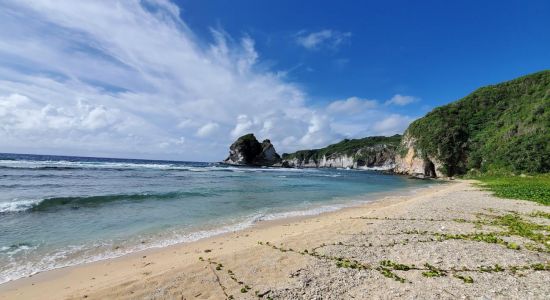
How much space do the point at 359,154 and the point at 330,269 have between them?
15403 centimetres

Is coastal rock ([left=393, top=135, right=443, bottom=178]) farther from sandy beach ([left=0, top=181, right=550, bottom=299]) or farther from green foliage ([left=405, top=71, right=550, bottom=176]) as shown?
sandy beach ([left=0, top=181, right=550, bottom=299])

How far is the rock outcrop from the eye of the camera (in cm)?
13112

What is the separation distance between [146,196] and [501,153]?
54.7 meters

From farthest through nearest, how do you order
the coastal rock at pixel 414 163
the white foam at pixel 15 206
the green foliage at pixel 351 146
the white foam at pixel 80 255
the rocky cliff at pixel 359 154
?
the green foliage at pixel 351 146, the rocky cliff at pixel 359 154, the coastal rock at pixel 414 163, the white foam at pixel 15 206, the white foam at pixel 80 255

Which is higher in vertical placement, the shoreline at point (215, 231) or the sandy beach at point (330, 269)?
the sandy beach at point (330, 269)

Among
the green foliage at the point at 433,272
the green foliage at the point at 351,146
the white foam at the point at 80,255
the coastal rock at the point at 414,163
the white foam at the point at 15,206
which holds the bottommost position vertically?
the white foam at the point at 80,255

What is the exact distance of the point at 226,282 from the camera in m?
6.39

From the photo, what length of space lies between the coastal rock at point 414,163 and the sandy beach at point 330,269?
6587 cm

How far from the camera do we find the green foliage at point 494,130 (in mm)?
44375

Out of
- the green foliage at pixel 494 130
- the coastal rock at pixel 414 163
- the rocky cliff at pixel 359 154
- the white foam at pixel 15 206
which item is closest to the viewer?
the white foam at pixel 15 206

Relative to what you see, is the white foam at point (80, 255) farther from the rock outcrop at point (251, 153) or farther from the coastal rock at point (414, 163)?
the rock outcrop at point (251, 153)

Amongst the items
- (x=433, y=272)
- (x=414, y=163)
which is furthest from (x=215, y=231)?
(x=414, y=163)

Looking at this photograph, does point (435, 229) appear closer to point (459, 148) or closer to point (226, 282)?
point (226, 282)

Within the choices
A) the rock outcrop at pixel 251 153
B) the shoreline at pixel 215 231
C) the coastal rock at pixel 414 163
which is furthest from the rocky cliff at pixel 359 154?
the shoreline at pixel 215 231
